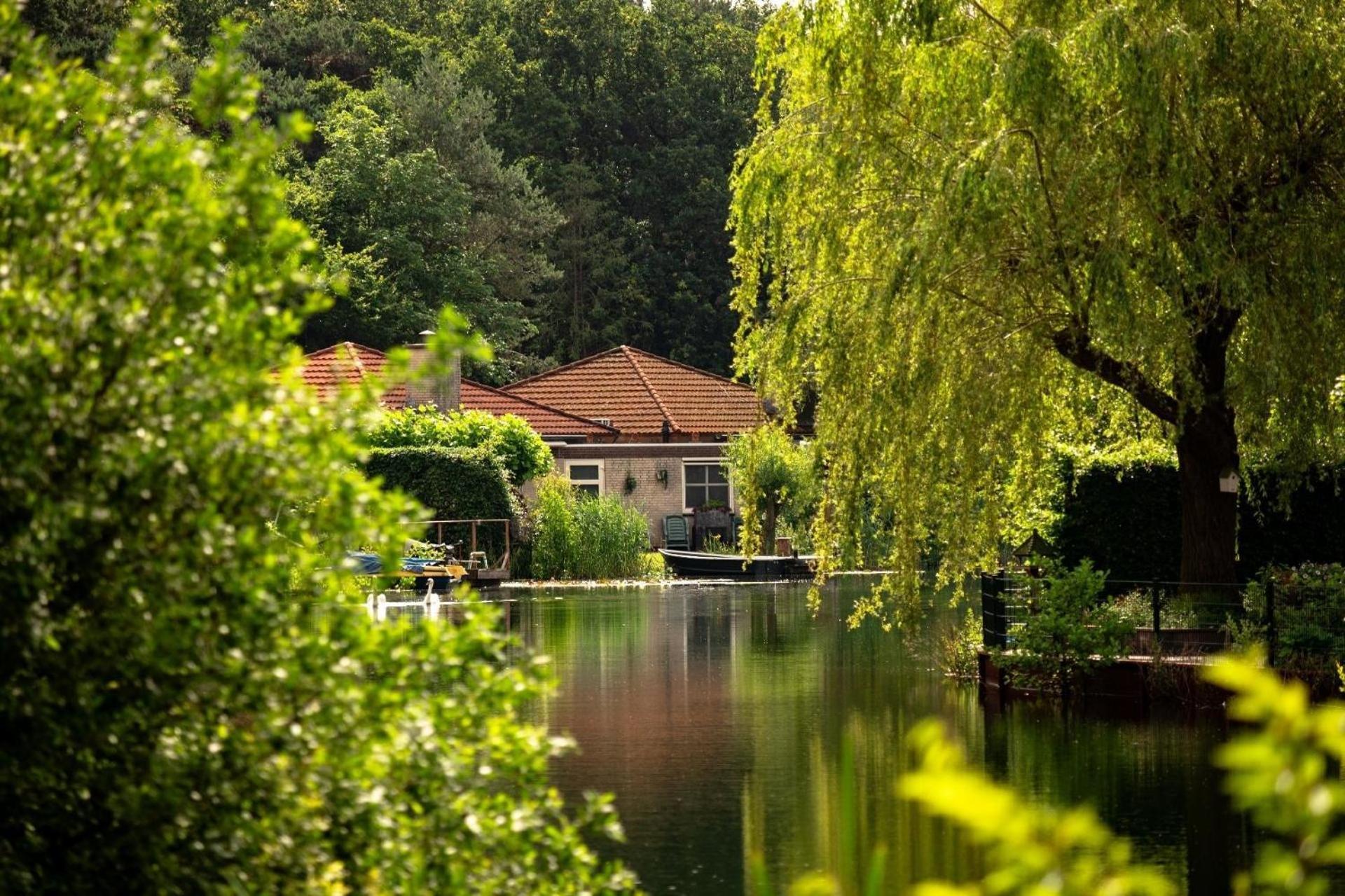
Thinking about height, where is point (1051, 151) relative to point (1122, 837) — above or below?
above

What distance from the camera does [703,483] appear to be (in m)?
54.7

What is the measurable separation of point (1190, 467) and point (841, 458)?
396 cm

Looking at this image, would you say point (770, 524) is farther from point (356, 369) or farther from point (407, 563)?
point (407, 563)

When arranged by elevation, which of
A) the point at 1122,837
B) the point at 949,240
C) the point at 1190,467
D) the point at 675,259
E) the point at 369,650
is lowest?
the point at 1122,837

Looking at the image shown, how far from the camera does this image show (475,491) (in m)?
44.6

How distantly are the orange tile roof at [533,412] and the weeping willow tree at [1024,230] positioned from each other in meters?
32.0

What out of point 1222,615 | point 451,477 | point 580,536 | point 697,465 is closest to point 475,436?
point 451,477

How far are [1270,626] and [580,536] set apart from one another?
27048 mm

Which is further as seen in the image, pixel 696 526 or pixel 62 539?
pixel 696 526

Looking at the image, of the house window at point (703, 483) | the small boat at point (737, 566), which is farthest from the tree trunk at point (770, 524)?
the house window at point (703, 483)

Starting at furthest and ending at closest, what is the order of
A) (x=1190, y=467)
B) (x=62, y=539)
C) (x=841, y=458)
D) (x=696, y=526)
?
(x=696, y=526)
(x=1190, y=467)
(x=841, y=458)
(x=62, y=539)

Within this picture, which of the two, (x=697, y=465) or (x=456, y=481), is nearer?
(x=456, y=481)

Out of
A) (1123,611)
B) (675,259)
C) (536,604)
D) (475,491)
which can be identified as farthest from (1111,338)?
(675,259)

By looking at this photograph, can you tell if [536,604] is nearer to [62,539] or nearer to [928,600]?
[928,600]
